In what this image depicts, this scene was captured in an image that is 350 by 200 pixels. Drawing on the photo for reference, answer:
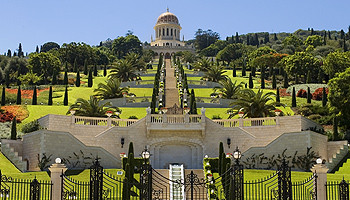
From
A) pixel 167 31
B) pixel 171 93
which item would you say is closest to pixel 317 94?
pixel 171 93

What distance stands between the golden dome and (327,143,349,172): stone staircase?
110 metres

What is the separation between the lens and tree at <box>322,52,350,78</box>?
78.8 meters

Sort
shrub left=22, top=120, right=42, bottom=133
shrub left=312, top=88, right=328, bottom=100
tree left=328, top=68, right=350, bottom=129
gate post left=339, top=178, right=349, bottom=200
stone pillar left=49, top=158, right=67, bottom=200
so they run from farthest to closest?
shrub left=312, top=88, right=328, bottom=100 < tree left=328, top=68, right=350, bottom=129 < shrub left=22, top=120, right=42, bottom=133 < stone pillar left=49, top=158, right=67, bottom=200 < gate post left=339, top=178, right=349, bottom=200

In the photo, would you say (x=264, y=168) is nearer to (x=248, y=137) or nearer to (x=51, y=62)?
(x=248, y=137)

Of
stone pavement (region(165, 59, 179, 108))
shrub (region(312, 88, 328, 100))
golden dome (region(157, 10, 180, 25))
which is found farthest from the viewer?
golden dome (region(157, 10, 180, 25))

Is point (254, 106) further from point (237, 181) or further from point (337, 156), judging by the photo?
point (237, 181)

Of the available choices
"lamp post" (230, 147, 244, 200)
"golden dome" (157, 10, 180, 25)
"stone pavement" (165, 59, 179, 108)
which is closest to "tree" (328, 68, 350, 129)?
"stone pavement" (165, 59, 179, 108)

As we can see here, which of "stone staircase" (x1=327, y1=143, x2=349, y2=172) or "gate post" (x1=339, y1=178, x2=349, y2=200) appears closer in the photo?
"gate post" (x1=339, y1=178, x2=349, y2=200)

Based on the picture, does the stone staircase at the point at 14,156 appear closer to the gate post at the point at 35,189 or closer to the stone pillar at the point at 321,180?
the gate post at the point at 35,189

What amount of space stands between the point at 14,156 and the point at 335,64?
53400mm

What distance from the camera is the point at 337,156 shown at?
40.4 m

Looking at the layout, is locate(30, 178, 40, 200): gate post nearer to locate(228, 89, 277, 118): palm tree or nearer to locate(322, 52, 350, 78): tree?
locate(228, 89, 277, 118): palm tree

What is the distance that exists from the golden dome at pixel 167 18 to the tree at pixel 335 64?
2855 inches

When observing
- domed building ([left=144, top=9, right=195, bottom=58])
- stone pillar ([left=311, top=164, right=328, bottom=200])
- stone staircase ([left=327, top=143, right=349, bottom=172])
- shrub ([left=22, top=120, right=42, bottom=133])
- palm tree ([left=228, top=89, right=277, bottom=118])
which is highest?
domed building ([left=144, top=9, right=195, bottom=58])
